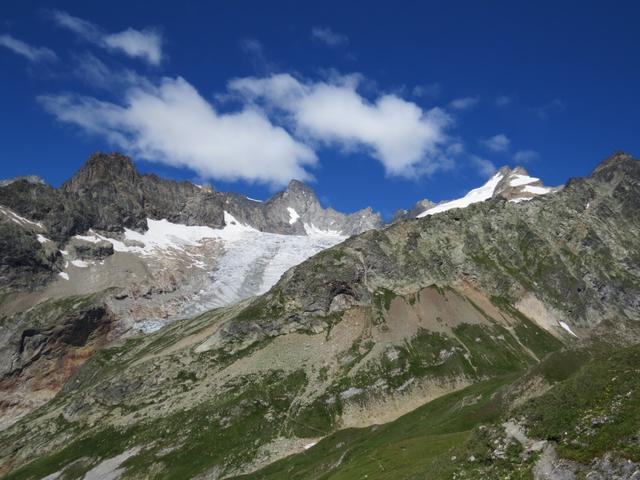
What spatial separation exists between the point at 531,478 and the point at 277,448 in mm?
127877

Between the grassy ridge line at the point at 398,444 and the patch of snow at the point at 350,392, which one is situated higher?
the patch of snow at the point at 350,392

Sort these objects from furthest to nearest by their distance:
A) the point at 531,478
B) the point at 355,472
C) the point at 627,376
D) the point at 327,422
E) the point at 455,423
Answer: the point at 327,422, the point at 455,423, the point at 355,472, the point at 627,376, the point at 531,478

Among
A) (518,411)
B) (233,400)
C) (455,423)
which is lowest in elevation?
(455,423)

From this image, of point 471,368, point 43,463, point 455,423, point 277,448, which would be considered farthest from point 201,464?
point 471,368

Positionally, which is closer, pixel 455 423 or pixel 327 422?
pixel 455 423

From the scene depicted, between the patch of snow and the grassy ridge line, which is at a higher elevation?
the patch of snow

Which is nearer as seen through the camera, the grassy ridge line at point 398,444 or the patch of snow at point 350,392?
the grassy ridge line at point 398,444

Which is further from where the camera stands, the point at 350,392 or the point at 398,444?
the point at 350,392

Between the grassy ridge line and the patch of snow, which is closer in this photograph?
the grassy ridge line

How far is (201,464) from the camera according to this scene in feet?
491

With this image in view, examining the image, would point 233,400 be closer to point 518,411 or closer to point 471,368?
point 471,368

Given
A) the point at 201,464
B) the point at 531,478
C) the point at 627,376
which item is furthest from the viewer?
the point at 201,464

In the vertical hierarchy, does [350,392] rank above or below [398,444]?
above

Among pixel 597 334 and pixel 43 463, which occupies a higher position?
pixel 43 463
